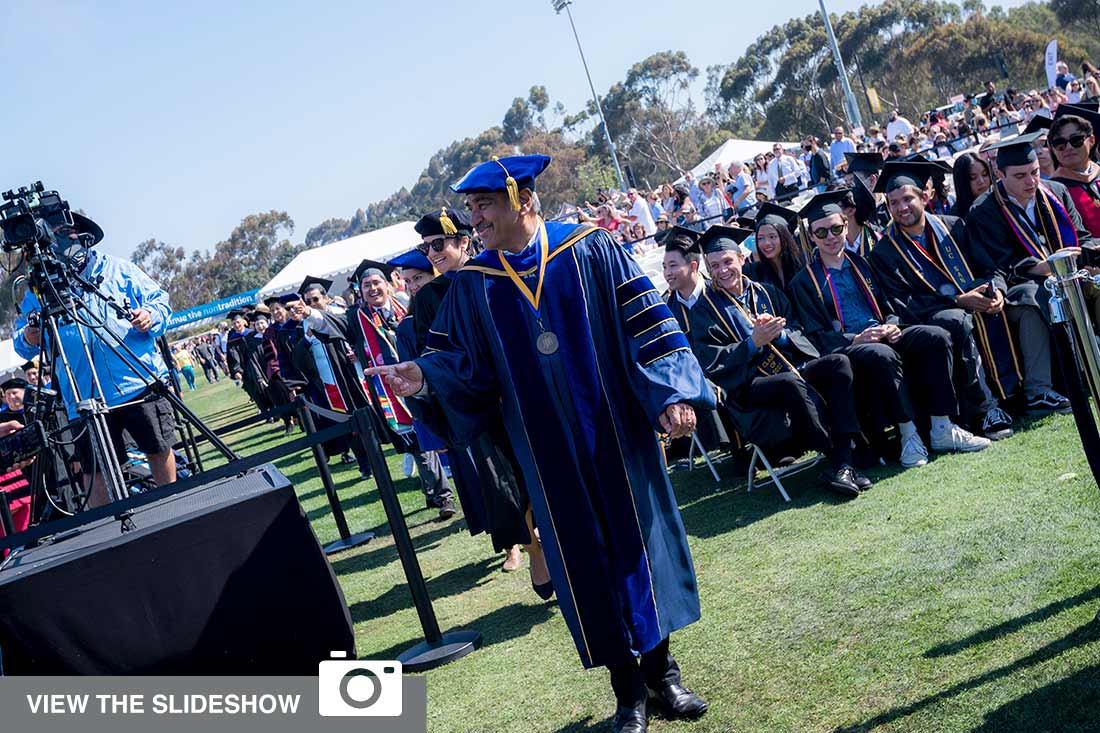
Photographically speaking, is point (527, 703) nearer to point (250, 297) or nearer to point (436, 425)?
point (436, 425)

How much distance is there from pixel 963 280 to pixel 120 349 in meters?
5.39

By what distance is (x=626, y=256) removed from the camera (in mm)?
4023

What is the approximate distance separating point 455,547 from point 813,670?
4.03m

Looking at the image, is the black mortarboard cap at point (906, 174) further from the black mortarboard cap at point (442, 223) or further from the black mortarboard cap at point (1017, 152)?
the black mortarboard cap at point (442, 223)

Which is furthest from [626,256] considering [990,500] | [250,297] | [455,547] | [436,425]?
[250,297]

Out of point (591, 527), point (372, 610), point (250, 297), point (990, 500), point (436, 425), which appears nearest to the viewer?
point (591, 527)

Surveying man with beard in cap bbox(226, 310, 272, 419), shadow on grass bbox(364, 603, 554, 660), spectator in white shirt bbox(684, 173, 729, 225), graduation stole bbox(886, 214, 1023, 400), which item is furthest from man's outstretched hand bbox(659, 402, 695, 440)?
spectator in white shirt bbox(684, 173, 729, 225)

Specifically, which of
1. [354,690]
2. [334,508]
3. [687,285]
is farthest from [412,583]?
[334,508]

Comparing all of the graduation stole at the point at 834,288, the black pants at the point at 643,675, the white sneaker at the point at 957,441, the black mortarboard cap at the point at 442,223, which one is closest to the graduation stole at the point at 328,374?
the black mortarboard cap at the point at 442,223

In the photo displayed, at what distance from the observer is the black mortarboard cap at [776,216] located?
26.0ft

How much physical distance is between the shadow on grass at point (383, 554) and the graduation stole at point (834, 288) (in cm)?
319

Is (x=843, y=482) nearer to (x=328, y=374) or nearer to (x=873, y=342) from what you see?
(x=873, y=342)

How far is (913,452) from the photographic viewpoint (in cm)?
661

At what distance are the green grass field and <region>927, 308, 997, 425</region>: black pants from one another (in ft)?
1.04
